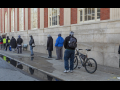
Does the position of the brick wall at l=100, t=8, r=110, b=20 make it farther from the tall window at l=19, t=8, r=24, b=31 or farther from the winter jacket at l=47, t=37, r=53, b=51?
the tall window at l=19, t=8, r=24, b=31

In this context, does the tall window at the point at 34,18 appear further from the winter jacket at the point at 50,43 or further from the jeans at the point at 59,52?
the jeans at the point at 59,52

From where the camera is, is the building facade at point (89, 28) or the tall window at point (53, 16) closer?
the building facade at point (89, 28)

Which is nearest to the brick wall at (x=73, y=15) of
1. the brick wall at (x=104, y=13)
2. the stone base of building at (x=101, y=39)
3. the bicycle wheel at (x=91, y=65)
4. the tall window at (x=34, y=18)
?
the stone base of building at (x=101, y=39)

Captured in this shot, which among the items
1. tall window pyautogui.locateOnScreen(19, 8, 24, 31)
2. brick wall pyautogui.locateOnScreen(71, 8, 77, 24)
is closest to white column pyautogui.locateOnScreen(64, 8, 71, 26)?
brick wall pyautogui.locateOnScreen(71, 8, 77, 24)

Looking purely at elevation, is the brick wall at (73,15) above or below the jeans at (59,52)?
above

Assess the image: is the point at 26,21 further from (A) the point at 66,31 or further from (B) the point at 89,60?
(B) the point at 89,60

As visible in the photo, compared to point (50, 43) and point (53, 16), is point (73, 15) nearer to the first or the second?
point (50, 43)

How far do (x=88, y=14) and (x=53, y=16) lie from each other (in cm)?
492

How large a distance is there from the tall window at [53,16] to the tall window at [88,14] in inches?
128

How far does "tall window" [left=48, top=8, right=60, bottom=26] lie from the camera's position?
13564 mm

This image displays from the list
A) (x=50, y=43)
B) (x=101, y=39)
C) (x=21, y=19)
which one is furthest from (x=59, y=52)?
(x=21, y=19)

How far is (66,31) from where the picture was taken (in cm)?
1148

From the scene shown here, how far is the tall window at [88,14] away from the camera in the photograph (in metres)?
9.34
